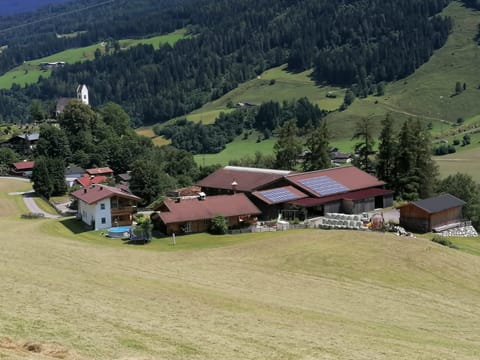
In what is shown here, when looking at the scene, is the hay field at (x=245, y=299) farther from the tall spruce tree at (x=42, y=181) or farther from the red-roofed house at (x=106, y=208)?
the tall spruce tree at (x=42, y=181)

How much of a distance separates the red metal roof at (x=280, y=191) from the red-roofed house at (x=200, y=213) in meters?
2.08

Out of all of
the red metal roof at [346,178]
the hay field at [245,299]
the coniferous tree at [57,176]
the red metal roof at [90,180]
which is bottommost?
the red metal roof at [90,180]

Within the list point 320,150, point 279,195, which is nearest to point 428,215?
point 279,195

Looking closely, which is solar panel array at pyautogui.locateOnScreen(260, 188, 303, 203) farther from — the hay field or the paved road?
the paved road

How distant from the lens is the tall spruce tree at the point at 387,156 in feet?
227

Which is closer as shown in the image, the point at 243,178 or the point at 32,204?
the point at 243,178

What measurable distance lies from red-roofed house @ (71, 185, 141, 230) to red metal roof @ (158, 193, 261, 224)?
536cm

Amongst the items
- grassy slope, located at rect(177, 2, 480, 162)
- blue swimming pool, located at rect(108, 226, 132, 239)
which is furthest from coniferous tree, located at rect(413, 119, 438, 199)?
grassy slope, located at rect(177, 2, 480, 162)

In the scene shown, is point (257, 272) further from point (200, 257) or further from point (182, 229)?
point (182, 229)

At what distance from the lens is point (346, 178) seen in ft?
217

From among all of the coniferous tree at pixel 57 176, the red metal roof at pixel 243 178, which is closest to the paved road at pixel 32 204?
the coniferous tree at pixel 57 176

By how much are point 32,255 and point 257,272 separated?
574 inches

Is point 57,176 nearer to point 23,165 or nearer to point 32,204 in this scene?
point 32,204

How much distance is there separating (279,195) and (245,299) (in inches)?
1156
